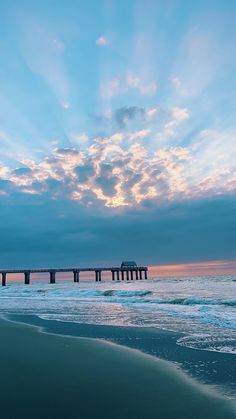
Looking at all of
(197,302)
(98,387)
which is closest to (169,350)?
(98,387)

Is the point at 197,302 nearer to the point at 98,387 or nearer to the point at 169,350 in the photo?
the point at 169,350

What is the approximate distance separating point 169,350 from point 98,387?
11.2 ft

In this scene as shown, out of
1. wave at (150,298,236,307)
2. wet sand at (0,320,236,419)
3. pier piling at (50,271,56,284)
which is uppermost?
pier piling at (50,271,56,284)

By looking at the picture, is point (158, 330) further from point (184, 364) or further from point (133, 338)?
point (184, 364)

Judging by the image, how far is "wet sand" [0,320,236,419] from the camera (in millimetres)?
4496

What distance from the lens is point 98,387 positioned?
562 cm

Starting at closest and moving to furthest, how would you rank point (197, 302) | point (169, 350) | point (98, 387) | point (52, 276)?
point (98, 387), point (169, 350), point (197, 302), point (52, 276)

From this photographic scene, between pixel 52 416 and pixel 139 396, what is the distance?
1380 mm

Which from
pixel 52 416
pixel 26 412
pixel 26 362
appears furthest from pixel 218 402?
pixel 26 362

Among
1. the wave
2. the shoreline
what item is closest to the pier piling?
the wave

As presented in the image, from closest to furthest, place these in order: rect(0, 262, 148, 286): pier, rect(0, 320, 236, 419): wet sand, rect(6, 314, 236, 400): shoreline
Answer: rect(0, 320, 236, 419): wet sand
rect(6, 314, 236, 400): shoreline
rect(0, 262, 148, 286): pier

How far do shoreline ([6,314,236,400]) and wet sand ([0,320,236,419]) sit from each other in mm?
295

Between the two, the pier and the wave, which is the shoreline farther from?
the pier

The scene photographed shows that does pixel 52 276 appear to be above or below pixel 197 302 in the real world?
above
